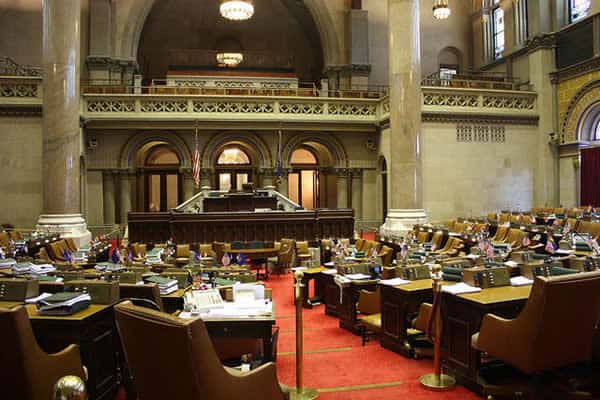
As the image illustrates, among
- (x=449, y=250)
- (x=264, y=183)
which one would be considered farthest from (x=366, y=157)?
(x=449, y=250)

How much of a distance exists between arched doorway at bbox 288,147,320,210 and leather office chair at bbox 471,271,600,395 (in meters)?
19.3

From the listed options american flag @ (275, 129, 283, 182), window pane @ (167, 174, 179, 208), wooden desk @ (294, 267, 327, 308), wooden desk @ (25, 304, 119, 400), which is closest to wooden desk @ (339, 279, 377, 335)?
wooden desk @ (294, 267, 327, 308)

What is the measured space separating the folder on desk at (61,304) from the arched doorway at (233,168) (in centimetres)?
1828

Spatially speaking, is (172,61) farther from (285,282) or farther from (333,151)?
(285,282)

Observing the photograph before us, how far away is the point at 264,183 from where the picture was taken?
20.0 m

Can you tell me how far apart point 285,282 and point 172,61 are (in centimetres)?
1810

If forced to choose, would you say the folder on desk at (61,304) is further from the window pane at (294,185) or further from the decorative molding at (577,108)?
the window pane at (294,185)

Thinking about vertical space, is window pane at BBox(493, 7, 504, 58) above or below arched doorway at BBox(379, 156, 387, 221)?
above

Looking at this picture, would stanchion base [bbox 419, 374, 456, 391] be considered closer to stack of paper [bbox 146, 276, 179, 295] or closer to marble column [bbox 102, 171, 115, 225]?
stack of paper [bbox 146, 276, 179, 295]

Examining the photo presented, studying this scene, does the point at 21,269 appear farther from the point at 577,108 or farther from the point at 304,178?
the point at 577,108

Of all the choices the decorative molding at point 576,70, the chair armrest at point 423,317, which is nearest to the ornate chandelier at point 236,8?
the decorative molding at point 576,70

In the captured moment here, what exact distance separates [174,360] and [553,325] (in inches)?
109

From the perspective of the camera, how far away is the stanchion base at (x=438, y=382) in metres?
4.54

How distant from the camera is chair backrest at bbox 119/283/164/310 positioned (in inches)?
164
